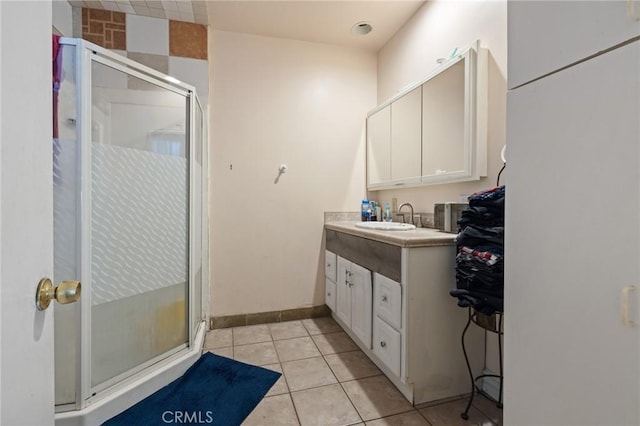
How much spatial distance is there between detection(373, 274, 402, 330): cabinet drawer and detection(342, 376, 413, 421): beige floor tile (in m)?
0.41

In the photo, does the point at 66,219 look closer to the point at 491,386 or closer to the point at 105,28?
the point at 105,28

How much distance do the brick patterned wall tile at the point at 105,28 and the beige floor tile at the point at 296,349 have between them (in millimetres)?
2634

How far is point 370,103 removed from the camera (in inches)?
114

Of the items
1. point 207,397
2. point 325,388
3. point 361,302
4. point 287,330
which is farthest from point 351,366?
point 207,397

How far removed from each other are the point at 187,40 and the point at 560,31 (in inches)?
102

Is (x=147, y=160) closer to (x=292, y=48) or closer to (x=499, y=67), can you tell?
(x=292, y=48)

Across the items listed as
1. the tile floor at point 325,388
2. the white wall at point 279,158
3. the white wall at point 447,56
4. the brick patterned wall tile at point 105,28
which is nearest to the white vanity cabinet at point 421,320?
the tile floor at point 325,388

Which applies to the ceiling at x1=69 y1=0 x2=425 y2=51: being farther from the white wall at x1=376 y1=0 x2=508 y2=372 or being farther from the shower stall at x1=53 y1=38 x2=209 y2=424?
the shower stall at x1=53 y1=38 x2=209 y2=424

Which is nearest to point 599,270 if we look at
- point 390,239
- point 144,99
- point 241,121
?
point 390,239

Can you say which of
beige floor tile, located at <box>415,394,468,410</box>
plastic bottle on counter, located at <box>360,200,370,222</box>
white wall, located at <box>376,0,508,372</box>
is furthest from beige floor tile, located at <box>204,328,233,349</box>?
white wall, located at <box>376,0,508,372</box>

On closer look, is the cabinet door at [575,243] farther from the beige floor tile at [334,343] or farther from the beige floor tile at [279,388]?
the beige floor tile at [334,343]

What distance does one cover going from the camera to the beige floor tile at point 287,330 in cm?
243

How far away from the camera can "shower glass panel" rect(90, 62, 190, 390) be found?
154 centimetres

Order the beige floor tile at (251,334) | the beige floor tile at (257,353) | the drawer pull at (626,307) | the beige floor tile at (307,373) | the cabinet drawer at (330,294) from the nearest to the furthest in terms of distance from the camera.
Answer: the drawer pull at (626,307) → the beige floor tile at (307,373) → the beige floor tile at (257,353) → the beige floor tile at (251,334) → the cabinet drawer at (330,294)
